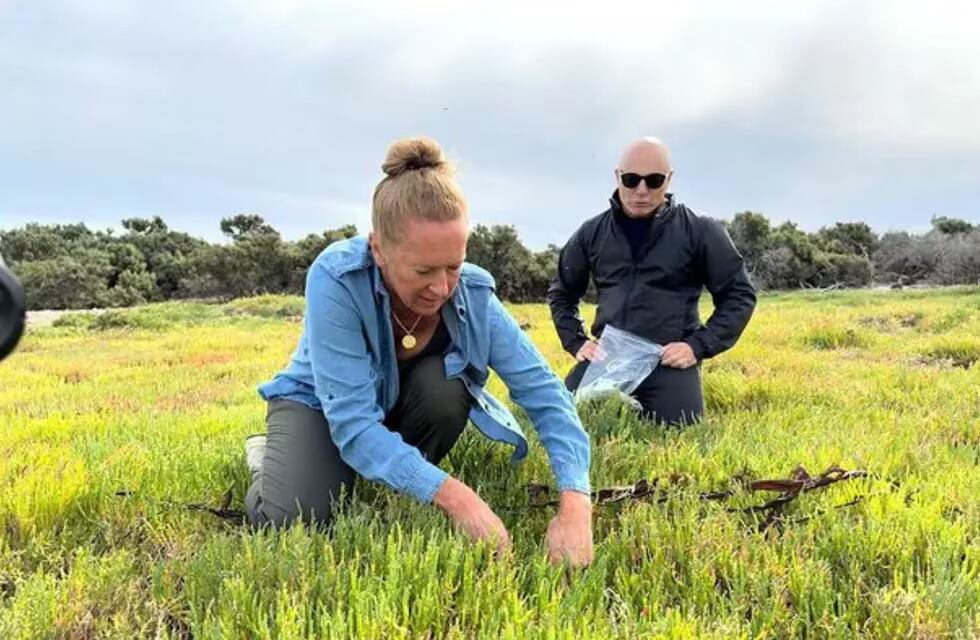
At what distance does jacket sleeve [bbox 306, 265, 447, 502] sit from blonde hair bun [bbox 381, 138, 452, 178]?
1.63 ft

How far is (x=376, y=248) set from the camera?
9.50ft

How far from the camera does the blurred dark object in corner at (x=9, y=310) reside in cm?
85

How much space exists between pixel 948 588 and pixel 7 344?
2329mm

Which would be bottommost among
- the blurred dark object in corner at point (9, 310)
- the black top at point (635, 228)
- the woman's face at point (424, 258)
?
the blurred dark object in corner at point (9, 310)

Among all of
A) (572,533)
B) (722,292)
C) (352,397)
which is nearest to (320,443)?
(352,397)

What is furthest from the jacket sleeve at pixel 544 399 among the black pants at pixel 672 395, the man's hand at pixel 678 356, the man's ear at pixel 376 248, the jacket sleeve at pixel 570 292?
the jacket sleeve at pixel 570 292

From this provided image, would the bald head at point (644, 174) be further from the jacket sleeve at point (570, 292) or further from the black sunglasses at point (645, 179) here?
the jacket sleeve at point (570, 292)

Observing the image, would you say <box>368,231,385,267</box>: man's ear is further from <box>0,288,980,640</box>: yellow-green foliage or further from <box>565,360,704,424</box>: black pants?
<box>565,360,704,424</box>: black pants

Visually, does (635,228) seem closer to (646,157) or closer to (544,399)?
(646,157)

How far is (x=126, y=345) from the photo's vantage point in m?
13.1

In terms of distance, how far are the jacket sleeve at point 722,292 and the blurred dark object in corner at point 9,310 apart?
15.1ft

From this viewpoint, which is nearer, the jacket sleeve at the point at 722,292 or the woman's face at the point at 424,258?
the woman's face at the point at 424,258

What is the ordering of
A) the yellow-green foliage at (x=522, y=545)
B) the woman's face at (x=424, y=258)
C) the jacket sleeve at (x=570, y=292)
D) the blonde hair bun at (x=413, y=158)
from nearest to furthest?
the yellow-green foliage at (x=522, y=545) < the woman's face at (x=424, y=258) < the blonde hair bun at (x=413, y=158) < the jacket sleeve at (x=570, y=292)

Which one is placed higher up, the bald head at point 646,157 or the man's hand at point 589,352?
the bald head at point 646,157
